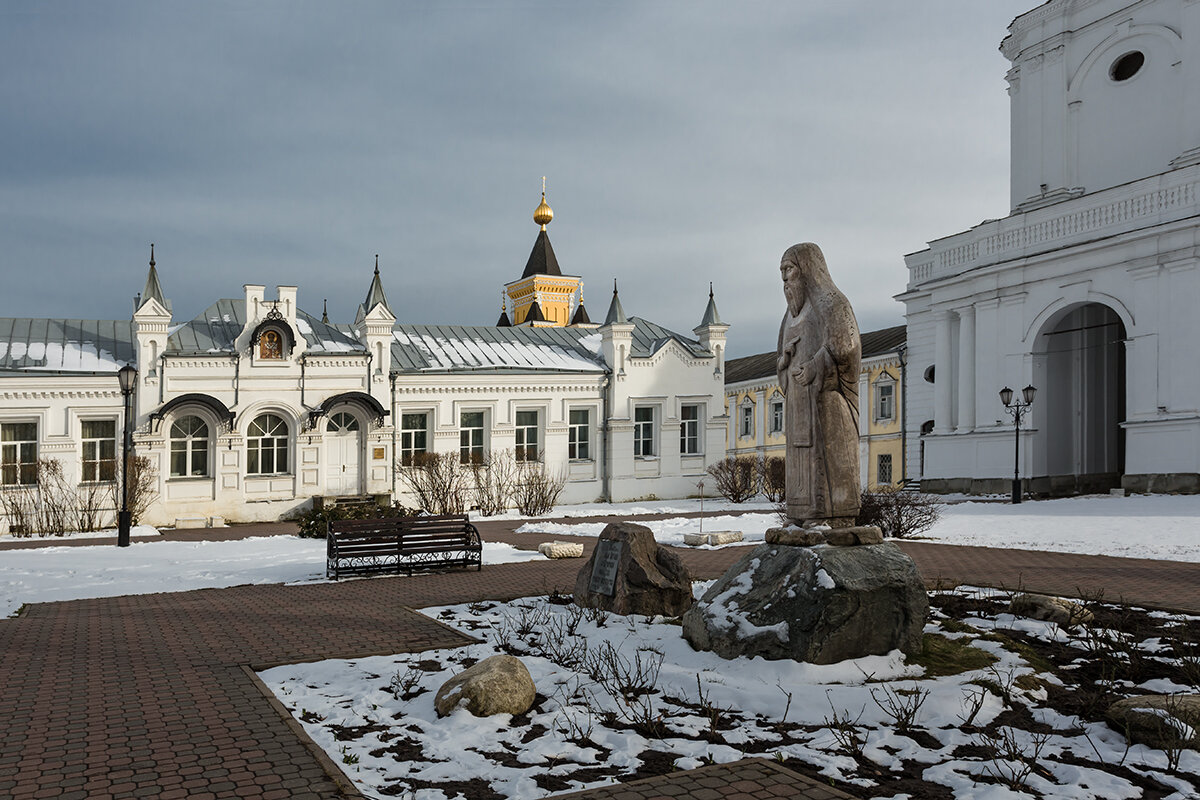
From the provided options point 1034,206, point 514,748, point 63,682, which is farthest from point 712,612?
point 1034,206

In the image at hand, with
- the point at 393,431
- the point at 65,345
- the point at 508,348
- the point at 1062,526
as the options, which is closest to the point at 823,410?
the point at 1062,526

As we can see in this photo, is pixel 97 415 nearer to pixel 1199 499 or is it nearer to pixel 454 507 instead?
pixel 454 507

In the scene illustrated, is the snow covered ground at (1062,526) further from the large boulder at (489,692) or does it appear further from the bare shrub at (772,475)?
the large boulder at (489,692)

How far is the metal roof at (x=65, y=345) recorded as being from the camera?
74.4 feet

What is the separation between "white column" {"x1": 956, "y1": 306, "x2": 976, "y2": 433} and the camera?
28.0 meters

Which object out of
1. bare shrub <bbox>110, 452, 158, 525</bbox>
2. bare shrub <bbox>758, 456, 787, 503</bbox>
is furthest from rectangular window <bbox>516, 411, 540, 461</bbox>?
bare shrub <bbox>110, 452, 158, 525</bbox>

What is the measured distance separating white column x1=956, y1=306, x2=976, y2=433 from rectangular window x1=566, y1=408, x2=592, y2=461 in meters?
11.5

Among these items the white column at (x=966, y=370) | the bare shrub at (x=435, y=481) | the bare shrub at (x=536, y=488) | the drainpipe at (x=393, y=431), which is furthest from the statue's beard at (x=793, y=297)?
the white column at (x=966, y=370)

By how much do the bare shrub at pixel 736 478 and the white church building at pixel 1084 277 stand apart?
571 centimetres

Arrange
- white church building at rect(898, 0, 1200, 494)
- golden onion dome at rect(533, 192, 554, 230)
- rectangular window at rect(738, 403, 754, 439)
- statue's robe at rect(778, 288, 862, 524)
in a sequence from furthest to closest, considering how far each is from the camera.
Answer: golden onion dome at rect(533, 192, 554, 230) → rectangular window at rect(738, 403, 754, 439) → white church building at rect(898, 0, 1200, 494) → statue's robe at rect(778, 288, 862, 524)

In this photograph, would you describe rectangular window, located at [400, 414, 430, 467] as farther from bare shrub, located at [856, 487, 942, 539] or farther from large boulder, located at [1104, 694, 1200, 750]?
large boulder, located at [1104, 694, 1200, 750]

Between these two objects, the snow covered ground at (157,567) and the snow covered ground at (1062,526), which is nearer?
the snow covered ground at (157,567)

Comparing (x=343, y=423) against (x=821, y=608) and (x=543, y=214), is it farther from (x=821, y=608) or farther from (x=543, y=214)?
(x=543, y=214)

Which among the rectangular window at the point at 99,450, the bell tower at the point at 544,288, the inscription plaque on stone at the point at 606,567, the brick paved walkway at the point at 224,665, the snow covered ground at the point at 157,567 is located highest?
the bell tower at the point at 544,288
